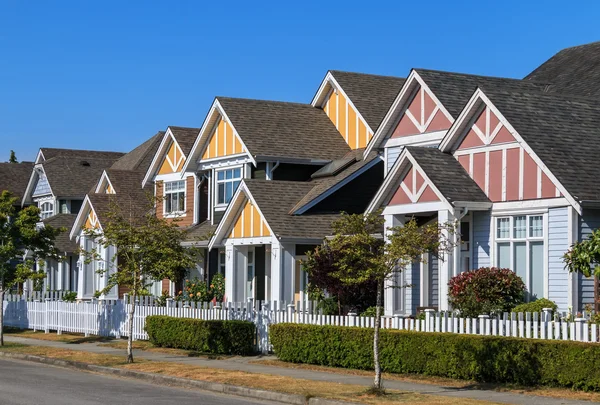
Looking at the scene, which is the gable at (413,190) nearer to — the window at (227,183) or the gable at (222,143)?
the gable at (222,143)

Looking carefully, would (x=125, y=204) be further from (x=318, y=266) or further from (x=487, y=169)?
(x=487, y=169)

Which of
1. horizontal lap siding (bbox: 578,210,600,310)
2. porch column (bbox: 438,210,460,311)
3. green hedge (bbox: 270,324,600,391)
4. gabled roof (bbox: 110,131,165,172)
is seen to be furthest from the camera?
gabled roof (bbox: 110,131,165,172)

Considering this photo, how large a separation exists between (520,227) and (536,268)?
109cm

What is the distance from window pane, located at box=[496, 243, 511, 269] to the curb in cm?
942

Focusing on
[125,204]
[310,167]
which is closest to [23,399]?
[310,167]

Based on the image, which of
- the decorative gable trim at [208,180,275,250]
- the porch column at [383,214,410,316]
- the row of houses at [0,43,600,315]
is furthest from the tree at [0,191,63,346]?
the porch column at [383,214,410,316]

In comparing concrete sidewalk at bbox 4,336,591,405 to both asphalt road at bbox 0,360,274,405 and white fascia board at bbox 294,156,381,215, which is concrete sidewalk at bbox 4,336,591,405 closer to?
asphalt road at bbox 0,360,274,405

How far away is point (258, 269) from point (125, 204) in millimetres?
10860

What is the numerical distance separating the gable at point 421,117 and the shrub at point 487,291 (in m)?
5.70

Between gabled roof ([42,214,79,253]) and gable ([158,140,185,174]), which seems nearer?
gable ([158,140,185,174])

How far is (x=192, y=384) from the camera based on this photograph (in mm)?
20781

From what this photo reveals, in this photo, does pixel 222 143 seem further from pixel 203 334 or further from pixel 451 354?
pixel 451 354

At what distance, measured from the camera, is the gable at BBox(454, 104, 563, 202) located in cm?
2548

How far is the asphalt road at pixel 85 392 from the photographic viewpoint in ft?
57.2
